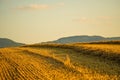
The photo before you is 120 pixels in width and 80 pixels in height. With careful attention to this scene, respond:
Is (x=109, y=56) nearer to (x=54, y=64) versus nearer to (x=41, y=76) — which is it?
(x=54, y=64)

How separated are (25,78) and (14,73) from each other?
10.6 ft

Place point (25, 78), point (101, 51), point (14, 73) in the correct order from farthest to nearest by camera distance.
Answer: point (101, 51)
point (14, 73)
point (25, 78)

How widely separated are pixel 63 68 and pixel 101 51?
8832 mm

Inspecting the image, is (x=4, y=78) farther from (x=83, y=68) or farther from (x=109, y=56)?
(x=109, y=56)

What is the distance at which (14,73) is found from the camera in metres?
27.0

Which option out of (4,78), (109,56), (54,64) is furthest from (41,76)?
(109,56)

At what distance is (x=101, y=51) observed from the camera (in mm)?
36094

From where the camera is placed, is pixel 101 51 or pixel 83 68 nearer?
pixel 83 68

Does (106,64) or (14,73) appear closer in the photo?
(14,73)

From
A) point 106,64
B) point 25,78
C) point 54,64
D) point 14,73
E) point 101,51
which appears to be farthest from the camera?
point 101,51

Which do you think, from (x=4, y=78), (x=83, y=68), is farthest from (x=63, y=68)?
(x=4, y=78)

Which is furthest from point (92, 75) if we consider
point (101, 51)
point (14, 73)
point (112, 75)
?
point (101, 51)

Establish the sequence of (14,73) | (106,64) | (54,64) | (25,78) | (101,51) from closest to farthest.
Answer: (25,78) → (14,73) → (106,64) → (54,64) → (101,51)

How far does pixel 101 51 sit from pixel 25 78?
14.4m
